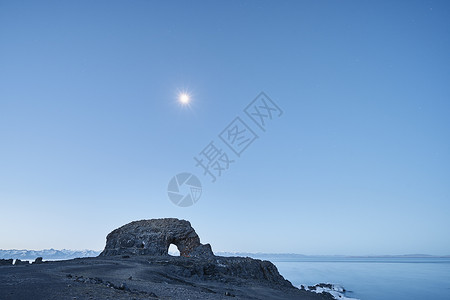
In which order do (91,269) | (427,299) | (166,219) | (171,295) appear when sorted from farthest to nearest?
(427,299) < (166,219) < (91,269) < (171,295)

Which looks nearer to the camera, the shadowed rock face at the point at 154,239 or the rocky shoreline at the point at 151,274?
the rocky shoreline at the point at 151,274

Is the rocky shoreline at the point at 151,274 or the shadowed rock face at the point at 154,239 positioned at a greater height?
the shadowed rock face at the point at 154,239

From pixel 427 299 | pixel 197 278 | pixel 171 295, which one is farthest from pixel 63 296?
pixel 427 299

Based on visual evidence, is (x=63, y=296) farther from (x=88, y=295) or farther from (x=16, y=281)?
(x=16, y=281)

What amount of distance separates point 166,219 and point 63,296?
32979 millimetres

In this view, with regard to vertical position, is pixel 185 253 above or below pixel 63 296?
above

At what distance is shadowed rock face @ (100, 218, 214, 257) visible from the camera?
3547cm

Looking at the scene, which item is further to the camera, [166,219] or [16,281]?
[166,219]

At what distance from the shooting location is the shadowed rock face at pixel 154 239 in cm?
3547

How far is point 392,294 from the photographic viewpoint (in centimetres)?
4912

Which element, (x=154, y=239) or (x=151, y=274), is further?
(x=154, y=239)

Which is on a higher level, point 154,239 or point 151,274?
point 154,239

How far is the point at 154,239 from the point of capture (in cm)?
3662

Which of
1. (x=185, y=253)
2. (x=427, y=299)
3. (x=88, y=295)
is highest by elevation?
(x=185, y=253)
